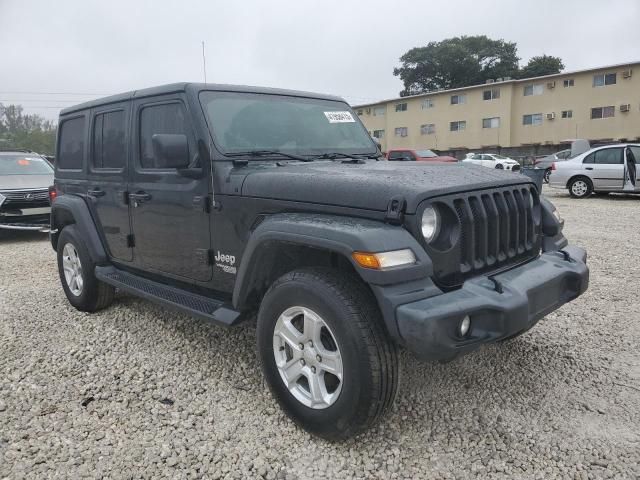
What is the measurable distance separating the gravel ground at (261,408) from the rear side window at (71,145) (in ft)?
4.89

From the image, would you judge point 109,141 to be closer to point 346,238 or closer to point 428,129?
point 346,238

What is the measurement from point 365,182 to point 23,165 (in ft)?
30.4

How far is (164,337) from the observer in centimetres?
397

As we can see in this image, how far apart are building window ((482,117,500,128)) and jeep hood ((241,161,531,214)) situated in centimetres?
3833

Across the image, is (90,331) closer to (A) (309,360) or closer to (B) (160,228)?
(B) (160,228)

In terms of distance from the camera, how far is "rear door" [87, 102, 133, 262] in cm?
392

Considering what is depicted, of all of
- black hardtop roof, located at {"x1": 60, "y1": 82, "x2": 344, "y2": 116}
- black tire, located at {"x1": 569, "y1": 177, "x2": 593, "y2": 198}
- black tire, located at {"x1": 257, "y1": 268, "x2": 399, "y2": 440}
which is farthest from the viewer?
black tire, located at {"x1": 569, "y1": 177, "x2": 593, "y2": 198}

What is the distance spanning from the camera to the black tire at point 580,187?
13812 millimetres

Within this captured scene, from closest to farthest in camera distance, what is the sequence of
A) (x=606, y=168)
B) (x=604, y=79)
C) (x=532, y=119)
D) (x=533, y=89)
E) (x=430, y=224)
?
(x=430, y=224) < (x=606, y=168) < (x=604, y=79) < (x=533, y=89) < (x=532, y=119)

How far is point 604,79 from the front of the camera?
33.3m

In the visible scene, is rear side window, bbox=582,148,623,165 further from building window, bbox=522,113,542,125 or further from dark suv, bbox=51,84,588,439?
building window, bbox=522,113,542,125

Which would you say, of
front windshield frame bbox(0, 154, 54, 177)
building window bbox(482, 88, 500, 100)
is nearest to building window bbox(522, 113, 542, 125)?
building window bbox(482, 88, 500, 100)

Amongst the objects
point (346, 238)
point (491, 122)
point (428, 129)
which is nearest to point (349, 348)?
point (346, 238)

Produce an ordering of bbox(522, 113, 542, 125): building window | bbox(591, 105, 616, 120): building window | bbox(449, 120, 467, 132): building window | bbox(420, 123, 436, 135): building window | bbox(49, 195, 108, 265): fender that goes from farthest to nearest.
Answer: bbox(420, 123, 436, 135): building window < bbox(449, 120, 467, 132): building window < bbox(522, 113, 542, 125): building window < bbox(591, 105, 616, 120): building window < bbox(49, 195, 108, 265): fender
